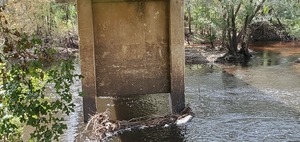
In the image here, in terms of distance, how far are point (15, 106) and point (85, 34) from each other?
23.9 ft

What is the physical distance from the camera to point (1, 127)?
3.85 m

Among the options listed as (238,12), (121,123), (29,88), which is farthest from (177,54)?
(238,12)

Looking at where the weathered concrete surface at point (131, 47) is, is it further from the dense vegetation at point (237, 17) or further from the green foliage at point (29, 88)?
the dense vegetation at point (237, 17)

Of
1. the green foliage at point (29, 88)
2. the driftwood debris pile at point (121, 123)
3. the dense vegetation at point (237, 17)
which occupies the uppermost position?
the dense vegetation at point (237, 17)

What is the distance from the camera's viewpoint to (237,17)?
22031 millimetres

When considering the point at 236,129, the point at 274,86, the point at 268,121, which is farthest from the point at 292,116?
the point at 274,86

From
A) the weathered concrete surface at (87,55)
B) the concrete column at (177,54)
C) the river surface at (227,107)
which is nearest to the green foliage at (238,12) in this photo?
the river surface at (227,107)

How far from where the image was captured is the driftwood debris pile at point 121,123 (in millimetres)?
10414

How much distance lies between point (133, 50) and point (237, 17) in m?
11.8

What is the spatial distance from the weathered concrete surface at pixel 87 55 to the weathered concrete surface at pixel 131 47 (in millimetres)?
457

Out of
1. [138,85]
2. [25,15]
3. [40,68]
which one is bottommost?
[138,85]

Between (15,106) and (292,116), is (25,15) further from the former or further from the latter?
(15,106)

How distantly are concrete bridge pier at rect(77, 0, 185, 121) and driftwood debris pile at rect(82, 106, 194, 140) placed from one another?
15.9 inches

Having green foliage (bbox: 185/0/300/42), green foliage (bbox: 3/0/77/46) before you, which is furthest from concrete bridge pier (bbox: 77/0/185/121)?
green foliage (bbox: 3/0/77/46)
